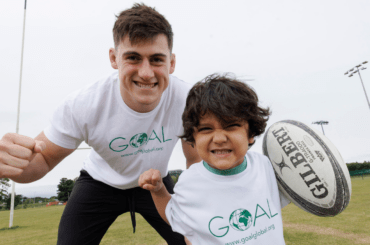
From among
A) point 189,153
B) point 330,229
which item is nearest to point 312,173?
point 189,153

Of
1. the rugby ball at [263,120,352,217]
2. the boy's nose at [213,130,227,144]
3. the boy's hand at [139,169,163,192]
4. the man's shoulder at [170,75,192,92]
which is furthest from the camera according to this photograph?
the man's shoulder at [170,75,192,92]

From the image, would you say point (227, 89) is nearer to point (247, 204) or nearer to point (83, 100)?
point (247, 204)

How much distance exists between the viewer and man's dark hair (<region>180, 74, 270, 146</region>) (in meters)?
1.63

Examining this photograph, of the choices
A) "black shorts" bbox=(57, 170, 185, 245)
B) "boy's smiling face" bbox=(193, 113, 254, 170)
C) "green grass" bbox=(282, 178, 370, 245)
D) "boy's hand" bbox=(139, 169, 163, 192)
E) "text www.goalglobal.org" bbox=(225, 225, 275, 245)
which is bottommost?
"green grass" bbox=(282, 178, 370, 245)

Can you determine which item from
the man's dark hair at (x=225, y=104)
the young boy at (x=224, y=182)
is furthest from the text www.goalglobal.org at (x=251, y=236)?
the man's dark hair at (x=225, y=104)

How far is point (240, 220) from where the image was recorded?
5.24 ft

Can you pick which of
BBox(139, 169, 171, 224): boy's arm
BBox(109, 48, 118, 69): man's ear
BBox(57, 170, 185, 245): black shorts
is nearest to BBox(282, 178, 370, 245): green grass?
BBox(57, 170, 185, 245): black shorts

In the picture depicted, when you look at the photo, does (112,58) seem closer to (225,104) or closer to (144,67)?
(144,67)

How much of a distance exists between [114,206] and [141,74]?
4.95 feet

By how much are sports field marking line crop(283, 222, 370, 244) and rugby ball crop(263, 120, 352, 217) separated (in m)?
3.57

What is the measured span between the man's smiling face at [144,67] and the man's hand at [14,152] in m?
0.82

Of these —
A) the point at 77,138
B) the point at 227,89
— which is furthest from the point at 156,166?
the point at 227,89

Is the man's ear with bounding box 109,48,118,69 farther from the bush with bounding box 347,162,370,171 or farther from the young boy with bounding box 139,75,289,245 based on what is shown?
the bush with bounding box 347,162,370,171

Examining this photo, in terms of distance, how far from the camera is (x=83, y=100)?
211 centimetres
